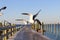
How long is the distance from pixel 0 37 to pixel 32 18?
2743cm

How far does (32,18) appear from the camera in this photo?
3897 centimetres

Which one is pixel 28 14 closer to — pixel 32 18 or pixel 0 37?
pixel 32 18

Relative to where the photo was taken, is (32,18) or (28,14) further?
(28,14)

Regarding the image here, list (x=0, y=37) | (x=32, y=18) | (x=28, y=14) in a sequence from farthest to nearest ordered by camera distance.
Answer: (x=28, y=14) → (x=32, y=18) → (x=0, y=37)

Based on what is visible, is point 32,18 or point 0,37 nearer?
point 0,37

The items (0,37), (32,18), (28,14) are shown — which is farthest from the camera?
(28,14)

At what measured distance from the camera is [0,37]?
459 inches

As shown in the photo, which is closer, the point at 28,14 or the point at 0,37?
the point at 0,37

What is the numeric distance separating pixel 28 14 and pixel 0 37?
3070 centimetres

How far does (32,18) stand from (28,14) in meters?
3.48

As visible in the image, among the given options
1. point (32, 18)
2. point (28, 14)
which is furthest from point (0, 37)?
point (28, 14)
